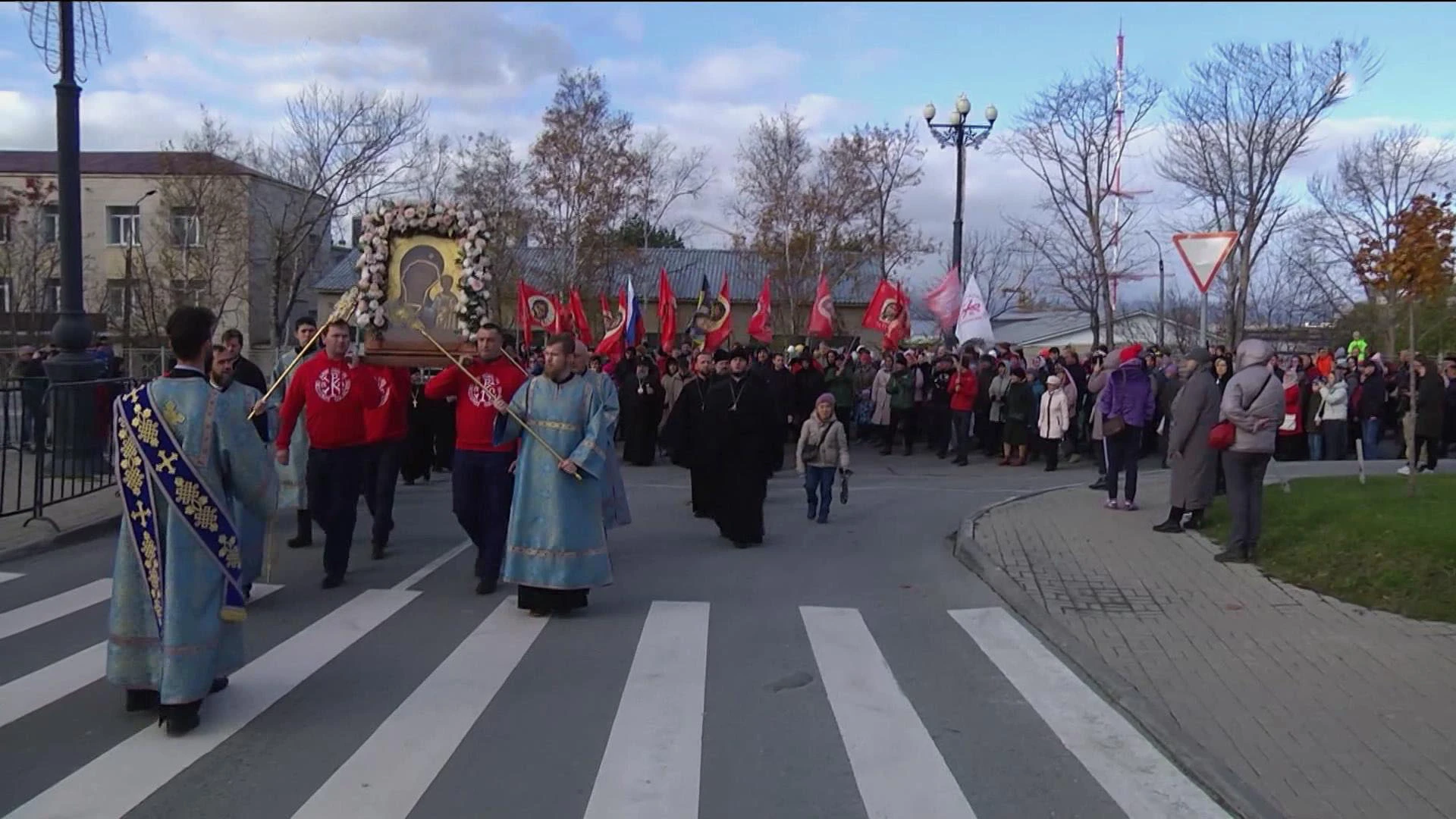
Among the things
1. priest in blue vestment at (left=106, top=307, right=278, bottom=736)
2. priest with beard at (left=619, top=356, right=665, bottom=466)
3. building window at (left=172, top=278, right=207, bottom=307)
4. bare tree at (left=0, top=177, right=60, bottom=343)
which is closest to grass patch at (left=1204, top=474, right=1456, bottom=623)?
priest in blue vestment at (left=106, top=307, right=278, bottom=736)

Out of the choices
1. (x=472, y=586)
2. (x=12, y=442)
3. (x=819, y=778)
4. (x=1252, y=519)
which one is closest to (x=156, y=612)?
(x=819, y=778)

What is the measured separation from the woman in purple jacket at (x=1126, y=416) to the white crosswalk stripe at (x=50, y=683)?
9.88 meters

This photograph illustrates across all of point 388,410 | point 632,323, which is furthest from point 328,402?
point 632,323

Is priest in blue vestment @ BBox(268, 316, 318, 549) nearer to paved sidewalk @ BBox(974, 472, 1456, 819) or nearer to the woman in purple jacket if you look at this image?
paved sidewalk @ BBox(974, 472, 1456, 819)

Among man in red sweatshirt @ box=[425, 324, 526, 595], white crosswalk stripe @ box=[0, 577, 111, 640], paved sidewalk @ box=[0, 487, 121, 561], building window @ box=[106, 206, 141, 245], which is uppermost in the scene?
building window @ box=[106, 206, 141, 245]

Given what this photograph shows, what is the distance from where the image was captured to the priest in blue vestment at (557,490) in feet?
27.0

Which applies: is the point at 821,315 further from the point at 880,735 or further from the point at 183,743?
the point at 183,743

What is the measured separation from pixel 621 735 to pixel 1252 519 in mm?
6697

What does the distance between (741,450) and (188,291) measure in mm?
34158

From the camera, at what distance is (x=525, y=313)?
2625 cm

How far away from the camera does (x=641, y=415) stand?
20.0 metres

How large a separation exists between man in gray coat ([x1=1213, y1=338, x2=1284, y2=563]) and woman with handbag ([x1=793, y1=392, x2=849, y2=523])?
4.05m

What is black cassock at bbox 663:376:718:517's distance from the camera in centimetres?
1221

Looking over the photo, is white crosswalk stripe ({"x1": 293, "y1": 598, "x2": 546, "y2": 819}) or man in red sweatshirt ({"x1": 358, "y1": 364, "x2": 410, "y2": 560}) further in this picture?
man in red sweatshirt ({"x1": 358, "y1": 364, "x2": 410, "y2": 560})
